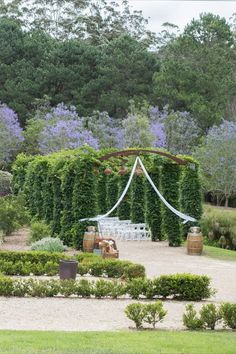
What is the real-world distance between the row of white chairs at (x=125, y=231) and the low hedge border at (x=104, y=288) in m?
11.2

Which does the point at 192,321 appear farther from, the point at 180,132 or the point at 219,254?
the point at 180,132

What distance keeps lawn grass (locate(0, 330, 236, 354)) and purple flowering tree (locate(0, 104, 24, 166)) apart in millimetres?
31764

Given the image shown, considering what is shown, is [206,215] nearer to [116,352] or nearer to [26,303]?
[26,303]

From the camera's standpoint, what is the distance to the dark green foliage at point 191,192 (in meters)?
23.1

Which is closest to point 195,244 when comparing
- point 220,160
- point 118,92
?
point 220,160

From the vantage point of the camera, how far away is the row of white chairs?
2375 cm

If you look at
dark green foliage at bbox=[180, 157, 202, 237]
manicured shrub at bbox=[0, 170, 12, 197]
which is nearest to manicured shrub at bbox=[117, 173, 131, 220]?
dark green foliage at bbox=[180, 157, 202, 237]

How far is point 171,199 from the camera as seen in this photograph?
23.3 meters

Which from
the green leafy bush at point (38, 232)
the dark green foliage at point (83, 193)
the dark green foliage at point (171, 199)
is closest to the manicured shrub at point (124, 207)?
the dark green foliage at point (171, 199)

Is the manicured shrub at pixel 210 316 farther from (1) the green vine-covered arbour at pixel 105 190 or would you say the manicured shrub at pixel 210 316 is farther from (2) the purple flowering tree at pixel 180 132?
(2) the purple flowering tree at pixel 180 132

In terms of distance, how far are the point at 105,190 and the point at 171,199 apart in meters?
5.31

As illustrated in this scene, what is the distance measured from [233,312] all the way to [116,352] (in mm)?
2675

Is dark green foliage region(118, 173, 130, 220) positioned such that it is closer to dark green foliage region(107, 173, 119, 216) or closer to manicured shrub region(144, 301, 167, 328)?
dark green foliage region(107, 173, 119, 216)

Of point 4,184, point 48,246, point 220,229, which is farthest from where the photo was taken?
point 4,184
